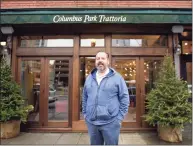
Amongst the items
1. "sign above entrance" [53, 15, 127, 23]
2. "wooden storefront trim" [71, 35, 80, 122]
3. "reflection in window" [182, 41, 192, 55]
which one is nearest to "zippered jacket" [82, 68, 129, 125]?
"sign above entrance" [53, 15, 127, 23]

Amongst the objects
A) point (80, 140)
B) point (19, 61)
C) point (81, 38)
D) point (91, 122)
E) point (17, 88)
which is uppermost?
point (81, 38)

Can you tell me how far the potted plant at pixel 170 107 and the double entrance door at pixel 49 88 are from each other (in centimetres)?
264

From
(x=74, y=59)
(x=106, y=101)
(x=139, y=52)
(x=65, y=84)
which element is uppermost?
(x=139, y=52)

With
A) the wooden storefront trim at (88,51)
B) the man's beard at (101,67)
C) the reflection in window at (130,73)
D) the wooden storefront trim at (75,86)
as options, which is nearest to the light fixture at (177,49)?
the reflection in window at (130,73)

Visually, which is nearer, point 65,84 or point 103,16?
point 103,16

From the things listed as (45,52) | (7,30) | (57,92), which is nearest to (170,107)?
(57,92)

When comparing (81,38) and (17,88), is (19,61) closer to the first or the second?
(17,88)

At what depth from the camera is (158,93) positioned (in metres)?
6.77

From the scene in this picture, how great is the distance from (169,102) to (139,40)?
7.41 feet

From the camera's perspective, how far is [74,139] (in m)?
6.89

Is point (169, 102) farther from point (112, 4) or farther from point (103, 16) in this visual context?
point (112, 4)

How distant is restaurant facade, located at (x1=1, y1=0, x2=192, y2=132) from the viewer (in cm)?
776

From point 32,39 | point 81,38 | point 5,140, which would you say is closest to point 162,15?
point 81,38

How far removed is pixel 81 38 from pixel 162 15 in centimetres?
247
